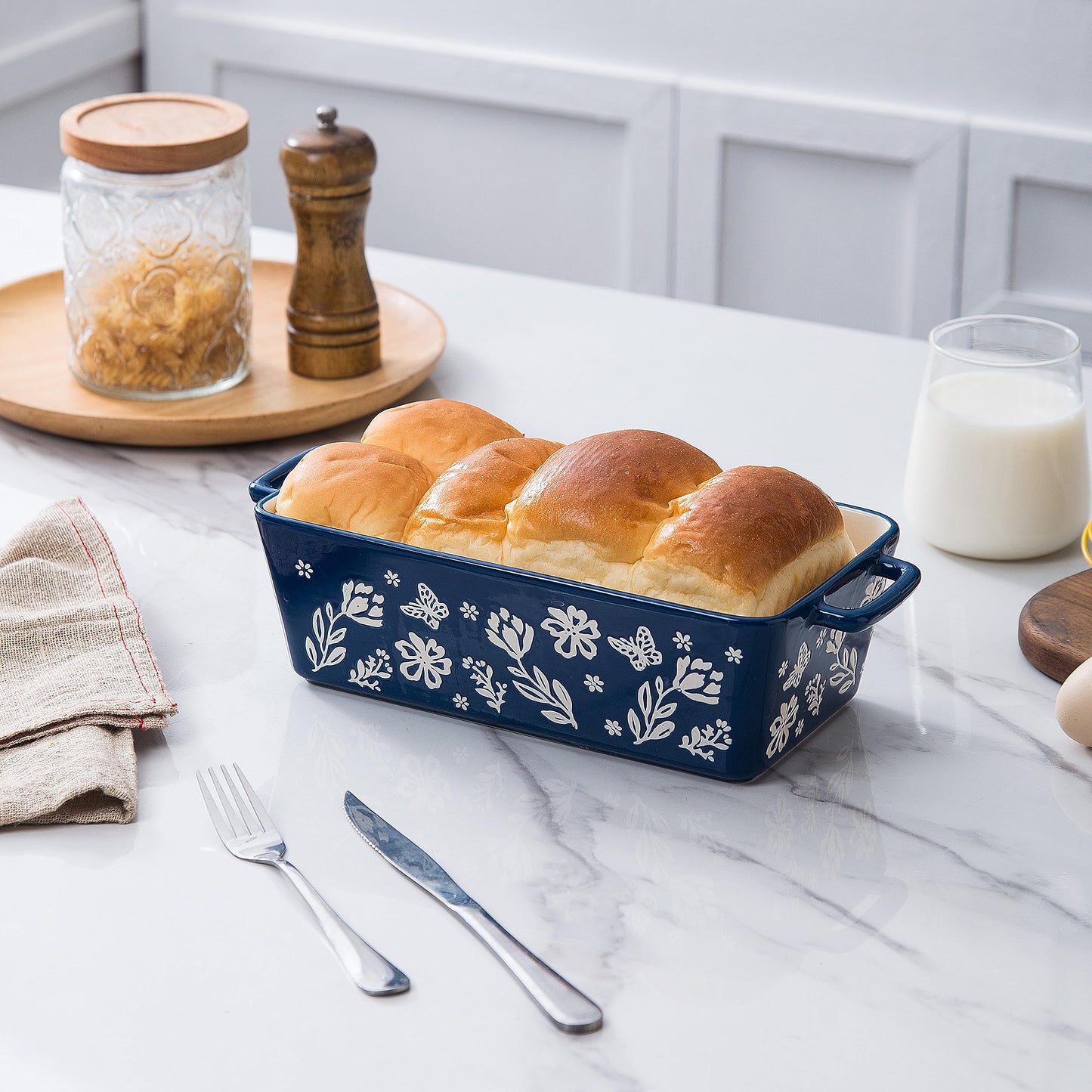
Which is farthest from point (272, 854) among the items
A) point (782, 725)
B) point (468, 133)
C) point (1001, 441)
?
point (468, 133)

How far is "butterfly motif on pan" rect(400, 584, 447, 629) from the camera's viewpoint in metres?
0.77

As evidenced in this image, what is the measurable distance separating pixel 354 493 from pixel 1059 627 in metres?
0.44

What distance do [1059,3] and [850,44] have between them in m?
0.36

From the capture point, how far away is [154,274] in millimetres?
1161

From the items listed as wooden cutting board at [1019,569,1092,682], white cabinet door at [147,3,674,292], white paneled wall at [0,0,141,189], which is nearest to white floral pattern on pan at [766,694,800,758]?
wooden cutting board at [1019,569,1092,682]

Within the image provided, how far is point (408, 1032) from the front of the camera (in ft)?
1.98

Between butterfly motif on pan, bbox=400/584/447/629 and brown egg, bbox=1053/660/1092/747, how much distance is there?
346mm

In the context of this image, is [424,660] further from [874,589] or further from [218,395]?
[218,395]

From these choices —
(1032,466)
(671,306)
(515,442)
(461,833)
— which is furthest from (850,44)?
(461,833)

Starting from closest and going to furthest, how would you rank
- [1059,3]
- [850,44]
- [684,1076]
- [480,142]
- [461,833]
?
[684,1076] → [461,833] → [1059,3] → [850,44] → [480,142]

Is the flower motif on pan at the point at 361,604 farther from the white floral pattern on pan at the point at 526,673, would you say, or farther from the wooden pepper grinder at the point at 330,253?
the wooden pepper grinder at the point at 330,253

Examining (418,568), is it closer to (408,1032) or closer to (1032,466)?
(408,1032)

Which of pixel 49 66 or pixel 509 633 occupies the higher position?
pixel 49 66

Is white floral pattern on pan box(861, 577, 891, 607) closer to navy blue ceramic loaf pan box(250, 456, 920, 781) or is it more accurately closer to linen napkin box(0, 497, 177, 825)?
navy blue ceramic loaf pan box(250, 456, 920, 781)
